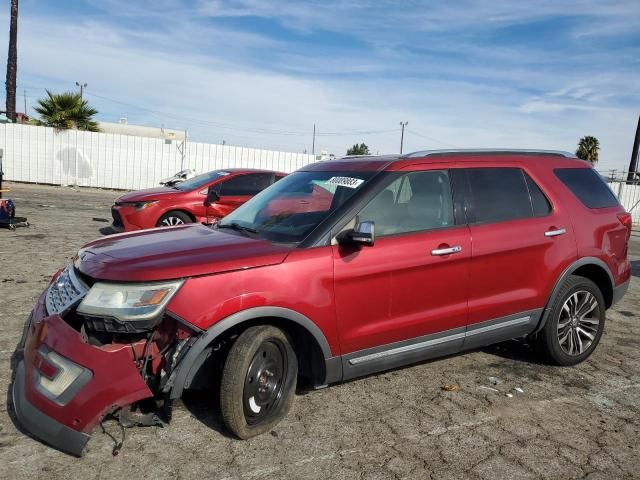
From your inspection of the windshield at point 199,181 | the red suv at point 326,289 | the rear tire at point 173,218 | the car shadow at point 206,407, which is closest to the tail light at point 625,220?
the red suv at point 326,289

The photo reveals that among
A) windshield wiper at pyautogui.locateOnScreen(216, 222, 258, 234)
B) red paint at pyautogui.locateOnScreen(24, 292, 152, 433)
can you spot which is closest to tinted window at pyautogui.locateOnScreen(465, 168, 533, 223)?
windshield wiper at pyautogui.locateOnScreen(216, 222, 258, 234)

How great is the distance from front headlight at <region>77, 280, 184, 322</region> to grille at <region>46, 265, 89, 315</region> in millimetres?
150

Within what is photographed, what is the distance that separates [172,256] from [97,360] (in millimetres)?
716

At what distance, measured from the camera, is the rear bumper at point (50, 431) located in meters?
2.79

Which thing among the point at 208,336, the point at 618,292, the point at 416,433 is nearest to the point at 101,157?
the point at 618,292

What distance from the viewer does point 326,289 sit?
338cm

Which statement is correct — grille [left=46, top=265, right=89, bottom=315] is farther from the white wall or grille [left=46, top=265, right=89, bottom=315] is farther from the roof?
the white wall

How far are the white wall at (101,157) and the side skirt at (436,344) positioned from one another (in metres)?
21.2

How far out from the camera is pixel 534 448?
10.8 ft

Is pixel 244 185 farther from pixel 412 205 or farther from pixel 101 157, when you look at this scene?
pixel 101 157

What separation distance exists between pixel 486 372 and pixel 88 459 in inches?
123

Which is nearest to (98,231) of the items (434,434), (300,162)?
(434,434)

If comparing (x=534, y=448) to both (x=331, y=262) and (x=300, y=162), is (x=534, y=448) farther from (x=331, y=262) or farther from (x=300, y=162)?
(x=300, y=162)

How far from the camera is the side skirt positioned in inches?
142
